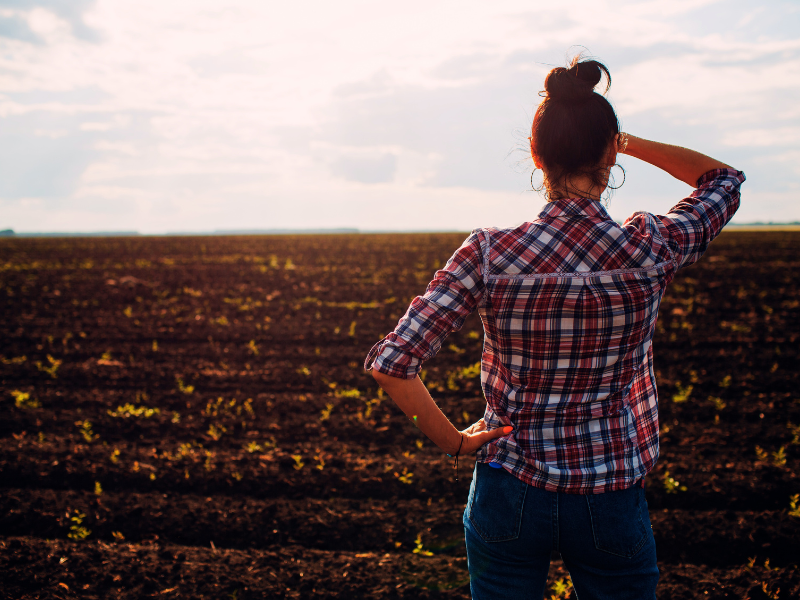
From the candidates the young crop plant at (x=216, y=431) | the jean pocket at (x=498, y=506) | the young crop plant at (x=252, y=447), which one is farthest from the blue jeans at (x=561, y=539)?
the young crop plant at (x=216, y=431)

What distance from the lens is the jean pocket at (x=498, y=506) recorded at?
52.6 inches

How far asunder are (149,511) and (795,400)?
24.8 feet

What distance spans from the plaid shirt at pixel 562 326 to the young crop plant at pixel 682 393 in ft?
19.7

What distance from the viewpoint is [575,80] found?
127 cm

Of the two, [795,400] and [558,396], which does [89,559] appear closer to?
[558,396]

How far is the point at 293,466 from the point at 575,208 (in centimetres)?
451

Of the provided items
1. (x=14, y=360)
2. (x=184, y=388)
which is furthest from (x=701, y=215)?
(x=14, y=360)

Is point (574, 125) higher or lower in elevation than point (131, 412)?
higher

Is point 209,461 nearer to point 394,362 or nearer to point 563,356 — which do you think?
point 394,362

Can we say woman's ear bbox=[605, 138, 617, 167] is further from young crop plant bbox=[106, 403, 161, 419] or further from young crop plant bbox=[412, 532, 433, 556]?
young crop plant bbox=[106, 403, 161, 419]

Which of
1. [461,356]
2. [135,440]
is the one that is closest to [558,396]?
[135,440]

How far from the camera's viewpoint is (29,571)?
3582 millimetres

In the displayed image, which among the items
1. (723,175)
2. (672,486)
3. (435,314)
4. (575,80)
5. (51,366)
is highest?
(575,80)

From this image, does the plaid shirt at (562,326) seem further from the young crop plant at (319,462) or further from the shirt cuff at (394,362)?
the young crop plant at (319,462)
